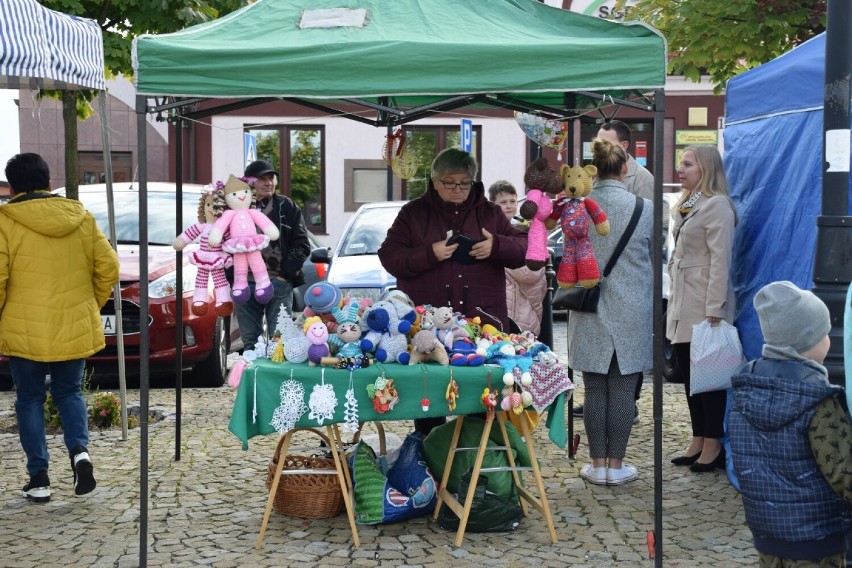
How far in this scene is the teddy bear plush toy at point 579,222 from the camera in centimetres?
529

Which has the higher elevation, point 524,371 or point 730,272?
point 730,272

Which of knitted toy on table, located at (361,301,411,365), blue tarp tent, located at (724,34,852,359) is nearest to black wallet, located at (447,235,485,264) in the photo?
knitted toy on table, located at (361,301,411,365)

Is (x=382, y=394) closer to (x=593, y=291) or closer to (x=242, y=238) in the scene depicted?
(x=242, y=238)

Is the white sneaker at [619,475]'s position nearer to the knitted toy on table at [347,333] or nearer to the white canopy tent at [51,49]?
the knitted toy on table at [347,333]

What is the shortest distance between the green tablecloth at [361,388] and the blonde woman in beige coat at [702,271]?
174 centimetres

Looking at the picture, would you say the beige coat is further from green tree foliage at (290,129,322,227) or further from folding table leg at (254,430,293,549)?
green tree foliage at (290,129,322,227)

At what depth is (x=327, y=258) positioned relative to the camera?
9172 millimetres

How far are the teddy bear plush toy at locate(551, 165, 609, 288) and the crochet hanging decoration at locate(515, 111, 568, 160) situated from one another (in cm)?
104

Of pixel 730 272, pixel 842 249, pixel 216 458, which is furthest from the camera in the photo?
pixel 216 458

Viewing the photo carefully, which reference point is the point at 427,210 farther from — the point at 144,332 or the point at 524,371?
the point at 144,332

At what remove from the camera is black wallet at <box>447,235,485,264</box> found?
531 cm

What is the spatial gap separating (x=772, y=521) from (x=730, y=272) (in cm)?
291

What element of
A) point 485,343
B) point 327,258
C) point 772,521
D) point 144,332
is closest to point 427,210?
point 485,343

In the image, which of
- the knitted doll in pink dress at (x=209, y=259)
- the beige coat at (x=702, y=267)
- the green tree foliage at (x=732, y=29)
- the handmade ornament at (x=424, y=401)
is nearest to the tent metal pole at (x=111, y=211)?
the knitted doll in pink dress at (x=209, y=259)
